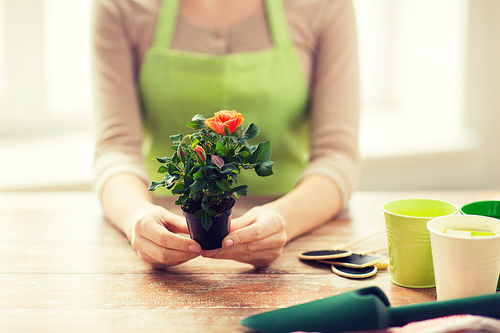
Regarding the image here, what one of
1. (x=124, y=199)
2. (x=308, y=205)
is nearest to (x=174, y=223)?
(x=124, y=199)

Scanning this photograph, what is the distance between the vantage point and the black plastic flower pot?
0.70 metres

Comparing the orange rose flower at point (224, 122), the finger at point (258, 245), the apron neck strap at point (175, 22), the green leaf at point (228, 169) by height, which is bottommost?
the finger at point (258, 245)

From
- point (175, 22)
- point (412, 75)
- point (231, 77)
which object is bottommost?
point (412, 75)

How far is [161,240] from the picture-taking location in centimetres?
73

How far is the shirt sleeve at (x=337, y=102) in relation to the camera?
1.10m

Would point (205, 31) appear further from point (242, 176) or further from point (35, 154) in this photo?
point (35, 154)

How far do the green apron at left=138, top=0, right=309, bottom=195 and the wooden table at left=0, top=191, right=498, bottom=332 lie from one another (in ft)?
1.22

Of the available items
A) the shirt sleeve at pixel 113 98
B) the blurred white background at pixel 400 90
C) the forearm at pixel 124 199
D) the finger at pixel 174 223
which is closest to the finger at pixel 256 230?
the finger at pixel 174 223

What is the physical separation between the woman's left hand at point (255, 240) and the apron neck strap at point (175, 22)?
23.7 inches

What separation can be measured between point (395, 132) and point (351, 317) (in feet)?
7.47

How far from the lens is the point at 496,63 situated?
2.46 metres

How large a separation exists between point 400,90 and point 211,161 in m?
2.57

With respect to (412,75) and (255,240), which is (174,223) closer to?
(255,240)

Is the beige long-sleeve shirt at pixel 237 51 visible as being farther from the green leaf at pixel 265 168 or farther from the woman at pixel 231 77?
the green leaf at pixel 265 168
